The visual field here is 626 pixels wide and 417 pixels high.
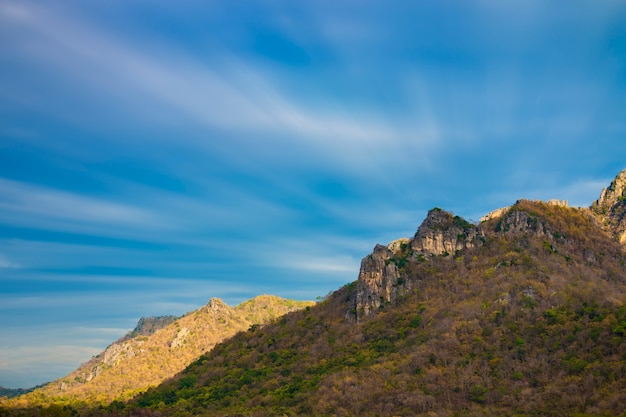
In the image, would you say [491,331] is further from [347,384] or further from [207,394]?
[207,394]

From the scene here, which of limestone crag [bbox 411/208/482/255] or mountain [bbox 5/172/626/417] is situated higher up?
limestone crag [bbox 411/208/482/255]

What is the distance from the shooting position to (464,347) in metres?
129

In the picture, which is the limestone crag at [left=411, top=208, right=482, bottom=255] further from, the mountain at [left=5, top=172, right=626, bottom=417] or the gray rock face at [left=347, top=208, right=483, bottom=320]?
the mountain at [left=5, top=172, right=626, bottom=417]

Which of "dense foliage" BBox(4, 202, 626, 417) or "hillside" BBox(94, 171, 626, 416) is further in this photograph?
"hillside" BBox(94, 171, 626, 416)

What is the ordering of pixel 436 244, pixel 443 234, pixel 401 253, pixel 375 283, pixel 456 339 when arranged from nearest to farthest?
pixel 456 339 → pixel 375 283 → pixel 436 244 → pixel 443 234 → pixel 401 253

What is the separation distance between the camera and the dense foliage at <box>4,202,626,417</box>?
350 ft

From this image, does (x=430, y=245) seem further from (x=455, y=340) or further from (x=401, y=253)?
(x=455, y=340)

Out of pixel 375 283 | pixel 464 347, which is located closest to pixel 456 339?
pixel 464 347

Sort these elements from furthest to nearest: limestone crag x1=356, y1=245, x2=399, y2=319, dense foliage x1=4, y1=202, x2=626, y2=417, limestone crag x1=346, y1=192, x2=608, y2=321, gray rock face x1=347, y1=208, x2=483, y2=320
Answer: limestone crag x1=346, y1=192, x2=608, y2=321 < gray rock face x1=347, y1=208, x2=483, y2=320 < limestone crag x1=356, y1=245, x2=399, y2=319 < dense foliage x1=4, y1=202, x2=626, y2=417

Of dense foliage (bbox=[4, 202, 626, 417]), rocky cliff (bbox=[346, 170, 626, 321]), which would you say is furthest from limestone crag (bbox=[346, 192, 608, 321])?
dense foliage (bbox=[4, 202, 626, 417])

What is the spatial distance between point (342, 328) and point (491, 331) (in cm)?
5578

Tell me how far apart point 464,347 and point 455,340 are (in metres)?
3.63

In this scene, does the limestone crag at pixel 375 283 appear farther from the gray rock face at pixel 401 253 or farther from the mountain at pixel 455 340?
the mountain at pixel 455 340

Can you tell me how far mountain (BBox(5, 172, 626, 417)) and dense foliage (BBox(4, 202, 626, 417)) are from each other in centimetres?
41
